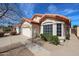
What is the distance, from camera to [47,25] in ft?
14.5

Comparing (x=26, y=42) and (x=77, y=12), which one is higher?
(x=77, y=12)

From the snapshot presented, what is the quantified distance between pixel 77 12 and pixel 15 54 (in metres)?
1.59

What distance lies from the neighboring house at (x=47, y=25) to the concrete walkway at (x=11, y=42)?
0.44 feet

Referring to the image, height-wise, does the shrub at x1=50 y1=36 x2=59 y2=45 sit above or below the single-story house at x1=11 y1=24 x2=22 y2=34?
below

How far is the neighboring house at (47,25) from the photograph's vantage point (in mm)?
4359

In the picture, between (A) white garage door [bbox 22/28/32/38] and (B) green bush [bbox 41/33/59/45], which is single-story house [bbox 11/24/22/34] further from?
(B) green bush [bbox 41/33/59/45]

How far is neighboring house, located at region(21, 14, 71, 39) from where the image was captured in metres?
4.36

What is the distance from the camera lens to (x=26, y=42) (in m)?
4.41

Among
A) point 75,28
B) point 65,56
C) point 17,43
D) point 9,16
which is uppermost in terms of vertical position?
point 9,16

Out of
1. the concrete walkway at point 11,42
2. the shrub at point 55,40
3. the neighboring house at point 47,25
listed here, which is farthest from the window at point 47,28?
the concrete walkway at point 11,42

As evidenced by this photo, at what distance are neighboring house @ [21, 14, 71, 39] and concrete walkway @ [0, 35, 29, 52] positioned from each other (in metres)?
0.13

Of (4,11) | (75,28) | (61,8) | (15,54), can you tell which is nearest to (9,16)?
(4,11)

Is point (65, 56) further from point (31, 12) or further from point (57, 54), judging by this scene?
point (31, 12)

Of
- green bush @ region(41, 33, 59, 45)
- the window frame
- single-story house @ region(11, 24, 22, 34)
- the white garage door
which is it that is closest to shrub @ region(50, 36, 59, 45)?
green bush @ region(41, 33, 59, 45)
